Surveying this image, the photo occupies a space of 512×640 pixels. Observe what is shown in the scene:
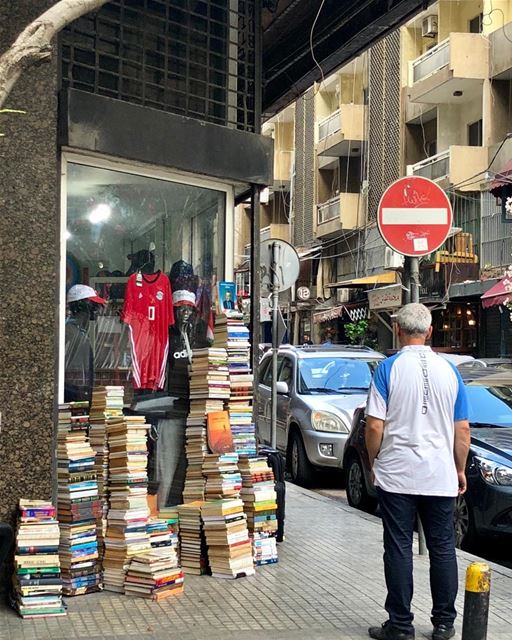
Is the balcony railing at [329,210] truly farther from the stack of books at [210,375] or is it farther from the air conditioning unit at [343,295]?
the stack of books at [210,375]

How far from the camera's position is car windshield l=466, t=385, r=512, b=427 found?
9.18 meters

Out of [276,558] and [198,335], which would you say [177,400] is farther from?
[276,558]

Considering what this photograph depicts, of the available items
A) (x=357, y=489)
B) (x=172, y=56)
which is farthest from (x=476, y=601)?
(x=357, y=489)

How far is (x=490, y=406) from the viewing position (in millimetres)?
9523

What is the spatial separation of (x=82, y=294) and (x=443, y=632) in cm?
358

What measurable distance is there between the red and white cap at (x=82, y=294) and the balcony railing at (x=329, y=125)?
29981mm

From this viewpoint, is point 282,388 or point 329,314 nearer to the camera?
point 282,388

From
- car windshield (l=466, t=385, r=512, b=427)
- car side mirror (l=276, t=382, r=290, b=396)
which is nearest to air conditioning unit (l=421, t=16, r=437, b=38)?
car side mirror (l=276, t=382, r=290, b=396)

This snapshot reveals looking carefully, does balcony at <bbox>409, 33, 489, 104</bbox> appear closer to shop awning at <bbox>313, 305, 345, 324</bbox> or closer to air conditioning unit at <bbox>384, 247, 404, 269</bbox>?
air conditioning unit at <bbox>384, 247, 404, 269</bbox>

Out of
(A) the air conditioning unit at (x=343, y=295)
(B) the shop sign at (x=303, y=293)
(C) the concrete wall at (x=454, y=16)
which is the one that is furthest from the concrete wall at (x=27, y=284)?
(B) the shop sign at (x=303, y=293)

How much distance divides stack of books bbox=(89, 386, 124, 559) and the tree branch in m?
3.22

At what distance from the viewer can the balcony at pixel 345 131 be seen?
117ft

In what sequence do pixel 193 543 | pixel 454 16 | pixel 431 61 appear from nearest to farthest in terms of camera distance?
pixel 193 543 < pixel 431 61 < pixel 454 16

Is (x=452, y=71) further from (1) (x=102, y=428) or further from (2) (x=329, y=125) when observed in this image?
(1) (x=102, y=428)
